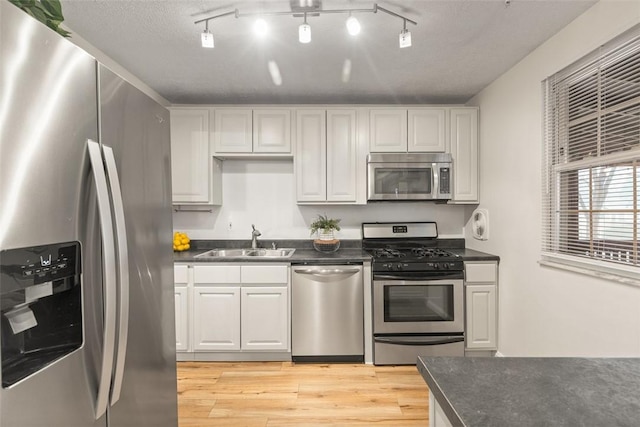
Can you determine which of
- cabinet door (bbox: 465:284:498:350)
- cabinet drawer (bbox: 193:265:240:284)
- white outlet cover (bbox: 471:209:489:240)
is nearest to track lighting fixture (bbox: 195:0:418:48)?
cabinet drawer (bbox: 193:265:240:284)

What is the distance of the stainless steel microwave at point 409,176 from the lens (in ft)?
10.3

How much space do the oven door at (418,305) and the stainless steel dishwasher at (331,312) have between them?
0.57 feet

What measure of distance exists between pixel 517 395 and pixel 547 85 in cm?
232

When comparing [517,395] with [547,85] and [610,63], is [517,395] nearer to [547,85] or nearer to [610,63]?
[610,63]

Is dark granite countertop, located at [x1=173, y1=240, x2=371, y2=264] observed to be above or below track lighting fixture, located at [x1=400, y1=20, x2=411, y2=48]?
below

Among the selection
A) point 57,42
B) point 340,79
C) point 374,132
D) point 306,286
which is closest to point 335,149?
point 374,132

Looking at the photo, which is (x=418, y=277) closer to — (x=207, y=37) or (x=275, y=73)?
(x=275, y=73)

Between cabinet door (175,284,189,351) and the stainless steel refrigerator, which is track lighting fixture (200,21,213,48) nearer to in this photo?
the stainless steel refrigerator

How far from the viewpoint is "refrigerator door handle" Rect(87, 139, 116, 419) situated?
919 mm

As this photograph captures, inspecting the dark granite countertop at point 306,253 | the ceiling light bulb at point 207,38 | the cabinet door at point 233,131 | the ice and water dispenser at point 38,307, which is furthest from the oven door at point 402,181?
the ice and water dispenser at point 38,307

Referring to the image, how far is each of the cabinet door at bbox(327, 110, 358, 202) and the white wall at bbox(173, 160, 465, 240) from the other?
370 millimetres

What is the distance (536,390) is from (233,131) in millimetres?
3027

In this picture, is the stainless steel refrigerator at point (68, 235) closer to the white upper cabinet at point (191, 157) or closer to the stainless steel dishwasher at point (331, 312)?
the stainless steel dishwasher at point (331, 312)

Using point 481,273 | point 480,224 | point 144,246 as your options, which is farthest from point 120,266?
point 480,224
